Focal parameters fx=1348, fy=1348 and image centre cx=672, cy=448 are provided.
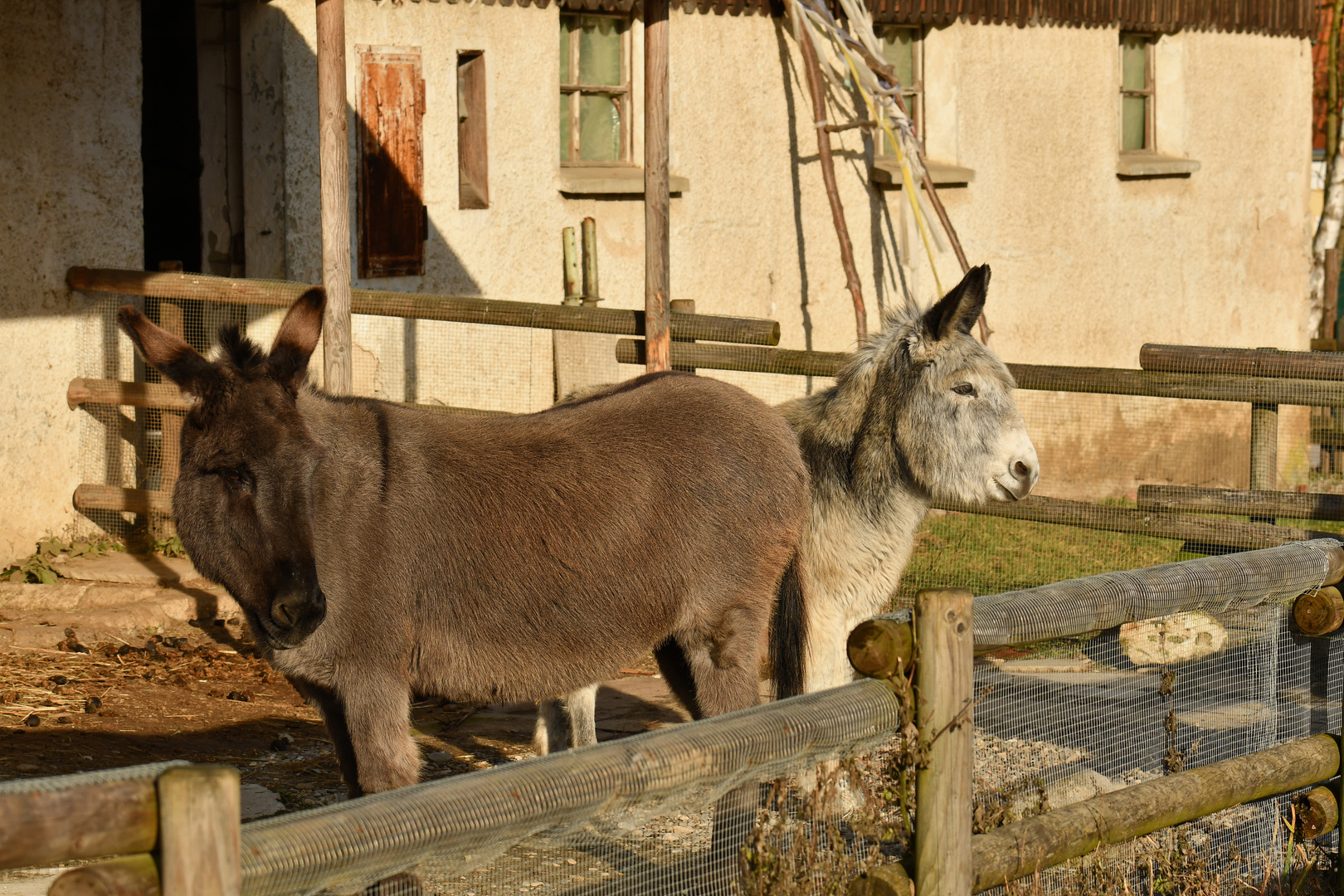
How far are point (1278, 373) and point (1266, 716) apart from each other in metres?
3.96

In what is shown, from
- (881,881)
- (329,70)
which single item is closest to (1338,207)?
(329,70)

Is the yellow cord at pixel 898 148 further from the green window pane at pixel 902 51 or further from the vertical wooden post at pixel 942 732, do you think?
the vertical wooden post at pixel 942 732

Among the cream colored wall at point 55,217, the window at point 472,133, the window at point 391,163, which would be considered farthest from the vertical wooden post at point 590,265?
the cream colored wall at point 55,217

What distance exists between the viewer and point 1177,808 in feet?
12.1

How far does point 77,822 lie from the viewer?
1889 mm

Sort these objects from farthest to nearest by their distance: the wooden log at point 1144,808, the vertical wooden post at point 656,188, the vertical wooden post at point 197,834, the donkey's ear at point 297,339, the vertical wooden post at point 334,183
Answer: the vertical wooden post at point 656,188
the vertical wooden post at point 334,183
the donkey's ear at point 297,339
the wooden log at point 1144,808
the vertical wooden post at point 197,834

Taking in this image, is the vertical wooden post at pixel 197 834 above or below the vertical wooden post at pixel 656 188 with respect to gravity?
below

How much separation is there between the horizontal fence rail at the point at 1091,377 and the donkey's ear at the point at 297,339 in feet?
13.7

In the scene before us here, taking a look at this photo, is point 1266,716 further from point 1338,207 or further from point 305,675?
point 1338,207

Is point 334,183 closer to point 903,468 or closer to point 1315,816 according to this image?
point 903,468

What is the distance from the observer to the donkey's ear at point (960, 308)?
513 cm

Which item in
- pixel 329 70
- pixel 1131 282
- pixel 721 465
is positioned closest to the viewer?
pixel 721 465

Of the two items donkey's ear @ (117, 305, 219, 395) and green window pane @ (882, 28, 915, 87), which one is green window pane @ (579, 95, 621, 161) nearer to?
green window pane @ (882, 28, 915, 87)

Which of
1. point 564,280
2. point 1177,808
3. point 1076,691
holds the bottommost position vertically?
point 1177,808
